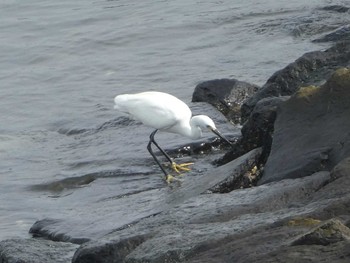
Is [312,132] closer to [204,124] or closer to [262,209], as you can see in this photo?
[262,209]

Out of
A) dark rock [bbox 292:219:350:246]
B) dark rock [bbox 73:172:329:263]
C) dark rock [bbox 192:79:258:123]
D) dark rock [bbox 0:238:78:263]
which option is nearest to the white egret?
dark rock [bbox 192:79:258:123]

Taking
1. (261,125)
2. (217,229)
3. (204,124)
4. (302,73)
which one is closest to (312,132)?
(261,125)

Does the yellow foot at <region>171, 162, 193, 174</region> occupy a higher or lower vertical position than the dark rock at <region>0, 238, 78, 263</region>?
lower

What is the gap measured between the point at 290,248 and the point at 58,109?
948 cm

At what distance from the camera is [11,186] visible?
33.6ft

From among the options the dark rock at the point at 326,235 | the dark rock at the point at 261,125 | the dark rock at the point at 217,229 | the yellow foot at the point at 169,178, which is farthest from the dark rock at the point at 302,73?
the dark rock at the point at 326,235

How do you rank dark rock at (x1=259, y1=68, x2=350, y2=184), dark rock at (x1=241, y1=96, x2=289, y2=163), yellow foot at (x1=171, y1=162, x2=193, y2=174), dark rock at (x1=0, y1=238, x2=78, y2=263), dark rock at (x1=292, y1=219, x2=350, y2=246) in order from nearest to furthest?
1. dark rock at (x1=292, y1=219, x2=350, y2=246)
2. dark rock at (x1=0, y1=238, x2=78, y2=263)
3. dark rock at (x1=259, y1=68, x2=350, y2=184)
4. dark rock at (x1=241, y1=96, x2=289, y2=163)
5. yellow foot at (x1=171, y1=162, x2=193, y2=174)

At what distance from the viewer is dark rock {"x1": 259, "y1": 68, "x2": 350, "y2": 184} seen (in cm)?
679

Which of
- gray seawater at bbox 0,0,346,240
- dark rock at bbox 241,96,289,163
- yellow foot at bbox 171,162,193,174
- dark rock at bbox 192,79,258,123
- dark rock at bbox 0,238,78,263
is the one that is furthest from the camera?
dark rock at bbox 192,79,258,123

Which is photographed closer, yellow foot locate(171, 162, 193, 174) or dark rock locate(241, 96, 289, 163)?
dark rock locate(241, 96, 289, 163)

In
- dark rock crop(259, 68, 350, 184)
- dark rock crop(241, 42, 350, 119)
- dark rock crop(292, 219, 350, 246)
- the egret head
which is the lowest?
the egret head

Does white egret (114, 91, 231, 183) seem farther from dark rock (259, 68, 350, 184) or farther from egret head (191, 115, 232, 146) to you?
dark rock (259, 68, 350, 184)

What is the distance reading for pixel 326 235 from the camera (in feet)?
14.1

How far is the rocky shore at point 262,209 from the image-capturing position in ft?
15.2
